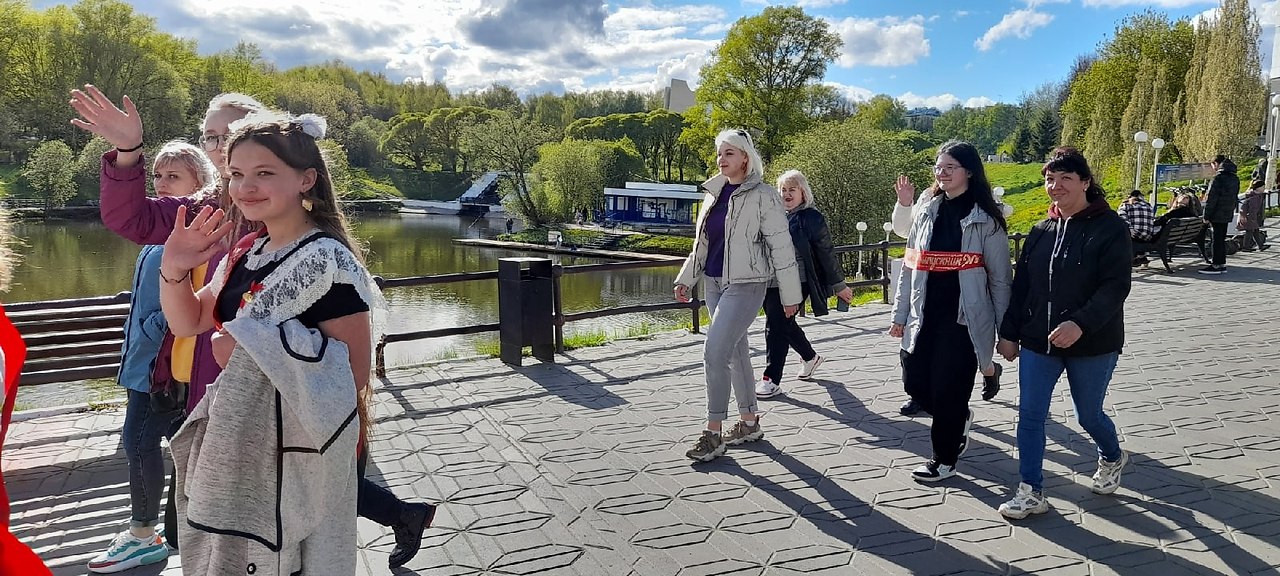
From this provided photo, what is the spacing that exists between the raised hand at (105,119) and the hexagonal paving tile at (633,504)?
8.43 feet

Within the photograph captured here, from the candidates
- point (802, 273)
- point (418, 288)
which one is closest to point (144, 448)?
point (802, 273)

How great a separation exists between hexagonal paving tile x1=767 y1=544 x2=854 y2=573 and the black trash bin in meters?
4.12

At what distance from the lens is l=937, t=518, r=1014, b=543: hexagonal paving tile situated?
3723mm

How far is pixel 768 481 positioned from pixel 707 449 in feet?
1.37

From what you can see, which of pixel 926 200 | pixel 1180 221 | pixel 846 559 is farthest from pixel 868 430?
pixel 1180 221

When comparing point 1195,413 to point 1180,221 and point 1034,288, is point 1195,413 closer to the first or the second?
point 1034,288

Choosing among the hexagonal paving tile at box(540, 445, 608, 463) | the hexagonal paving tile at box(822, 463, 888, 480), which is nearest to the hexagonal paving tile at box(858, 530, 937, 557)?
the hexagonal paving tile at box(822, 463, 888, 480)

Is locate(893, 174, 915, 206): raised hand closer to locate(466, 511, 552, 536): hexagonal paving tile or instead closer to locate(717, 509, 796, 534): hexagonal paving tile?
locate(717, 509, 796, 534): hexagonal paving tile

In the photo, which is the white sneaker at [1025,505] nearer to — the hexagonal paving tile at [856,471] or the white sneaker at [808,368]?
the hexagonal paving tile at [856,471]

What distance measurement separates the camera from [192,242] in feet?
7.11

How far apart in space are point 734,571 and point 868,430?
2.25m

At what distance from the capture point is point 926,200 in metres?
4.87

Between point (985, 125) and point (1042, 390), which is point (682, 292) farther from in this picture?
point (985, 125)

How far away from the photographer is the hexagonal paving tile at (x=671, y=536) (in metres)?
3.70
